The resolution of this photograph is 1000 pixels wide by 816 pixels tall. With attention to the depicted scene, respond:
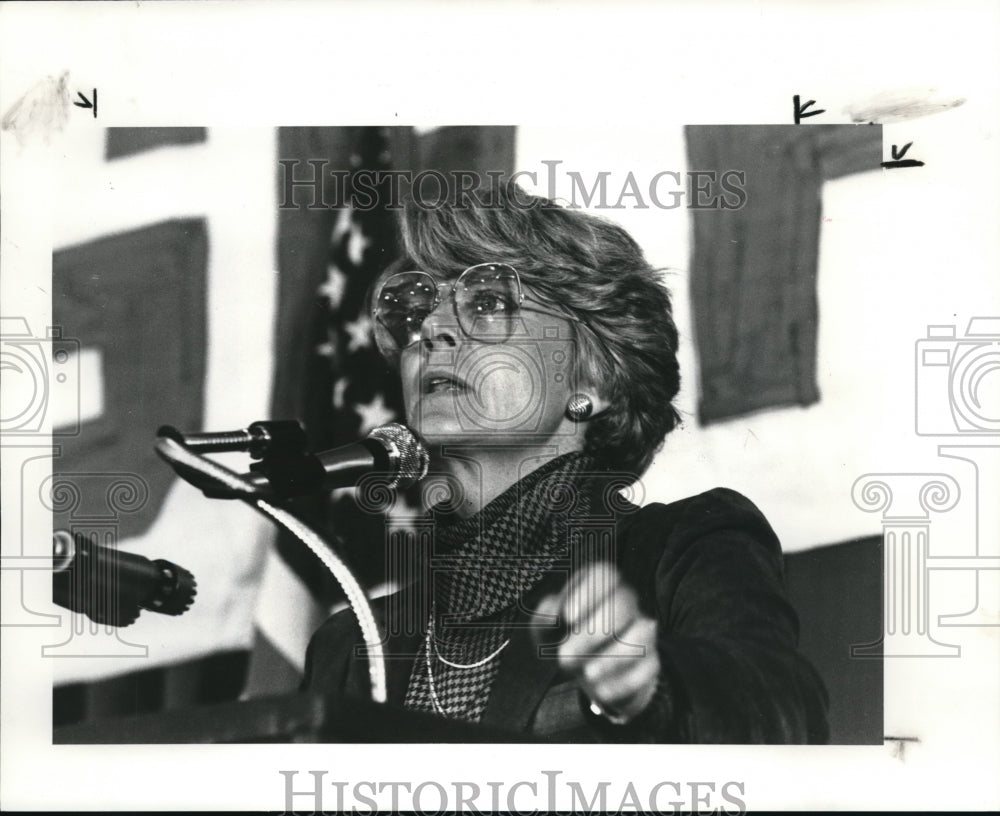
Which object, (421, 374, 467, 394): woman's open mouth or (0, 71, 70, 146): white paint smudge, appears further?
(0, 71, 70, 146): white paint smudge

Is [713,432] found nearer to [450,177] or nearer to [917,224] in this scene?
[917,224]

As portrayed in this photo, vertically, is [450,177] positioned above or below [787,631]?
above

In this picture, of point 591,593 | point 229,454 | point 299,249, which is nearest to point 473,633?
point 591,593

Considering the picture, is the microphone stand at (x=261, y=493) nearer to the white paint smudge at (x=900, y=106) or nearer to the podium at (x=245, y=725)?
the podium at (x=245, y=725)

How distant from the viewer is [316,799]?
249 centimetres

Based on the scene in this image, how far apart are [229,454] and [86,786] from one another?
2.72 ft

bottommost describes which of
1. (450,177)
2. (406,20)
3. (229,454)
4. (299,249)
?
(229,454)

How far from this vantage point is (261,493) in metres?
2.49

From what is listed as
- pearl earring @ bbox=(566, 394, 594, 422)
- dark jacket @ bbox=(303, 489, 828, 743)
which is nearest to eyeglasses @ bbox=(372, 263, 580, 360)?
pearl earring @ bbox=(566, 394, 594, 422)

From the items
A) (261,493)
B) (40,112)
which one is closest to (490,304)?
(261,493)

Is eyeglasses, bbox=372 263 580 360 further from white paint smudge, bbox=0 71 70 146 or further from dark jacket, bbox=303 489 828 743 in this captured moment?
white paint smudge, bbox=0 71 70 146

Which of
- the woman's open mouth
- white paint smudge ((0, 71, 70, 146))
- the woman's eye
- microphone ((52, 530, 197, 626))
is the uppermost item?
white paint smudge ((0, 71, 70, 146))

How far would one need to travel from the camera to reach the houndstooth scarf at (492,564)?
96.1 inches

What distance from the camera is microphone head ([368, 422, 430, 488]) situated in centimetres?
250
